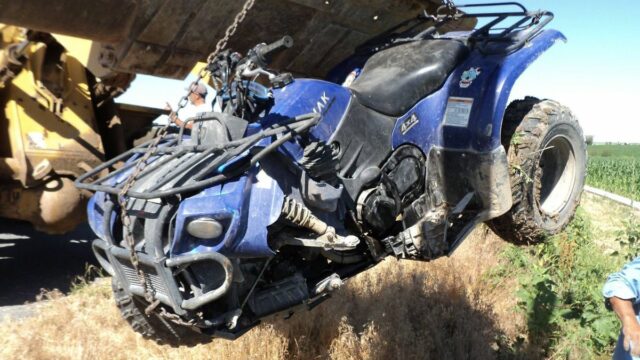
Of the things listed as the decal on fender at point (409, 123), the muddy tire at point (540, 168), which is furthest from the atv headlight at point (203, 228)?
the muddy tire at point (540, 168)

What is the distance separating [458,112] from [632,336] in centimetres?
157

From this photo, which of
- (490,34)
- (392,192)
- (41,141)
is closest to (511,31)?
(490,34)

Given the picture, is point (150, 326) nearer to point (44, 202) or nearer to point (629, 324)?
point (629, 324)

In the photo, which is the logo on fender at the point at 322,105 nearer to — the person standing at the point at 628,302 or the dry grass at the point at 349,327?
the dry grass at the point at 349,327

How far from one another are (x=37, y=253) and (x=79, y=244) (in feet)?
2.04

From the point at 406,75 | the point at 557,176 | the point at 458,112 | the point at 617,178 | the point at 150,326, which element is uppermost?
the point at 406,75

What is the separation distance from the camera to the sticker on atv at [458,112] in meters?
3.36

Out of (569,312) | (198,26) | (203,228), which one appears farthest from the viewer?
(569,312)

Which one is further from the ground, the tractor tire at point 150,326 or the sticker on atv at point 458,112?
the sticker on atv at point 458,112

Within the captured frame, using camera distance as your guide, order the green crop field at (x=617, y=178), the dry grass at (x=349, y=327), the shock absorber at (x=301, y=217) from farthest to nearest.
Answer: the green crop field at (x=617, y=178) < the dry grass at (x=349, y=327) < the shock absorber at (x=301, y=217)

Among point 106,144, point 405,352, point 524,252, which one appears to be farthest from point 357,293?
point 106,144

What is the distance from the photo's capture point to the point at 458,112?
338 cm

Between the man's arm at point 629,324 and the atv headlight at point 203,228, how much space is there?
243cm

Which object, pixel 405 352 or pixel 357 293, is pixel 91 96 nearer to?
pixel 357 293
